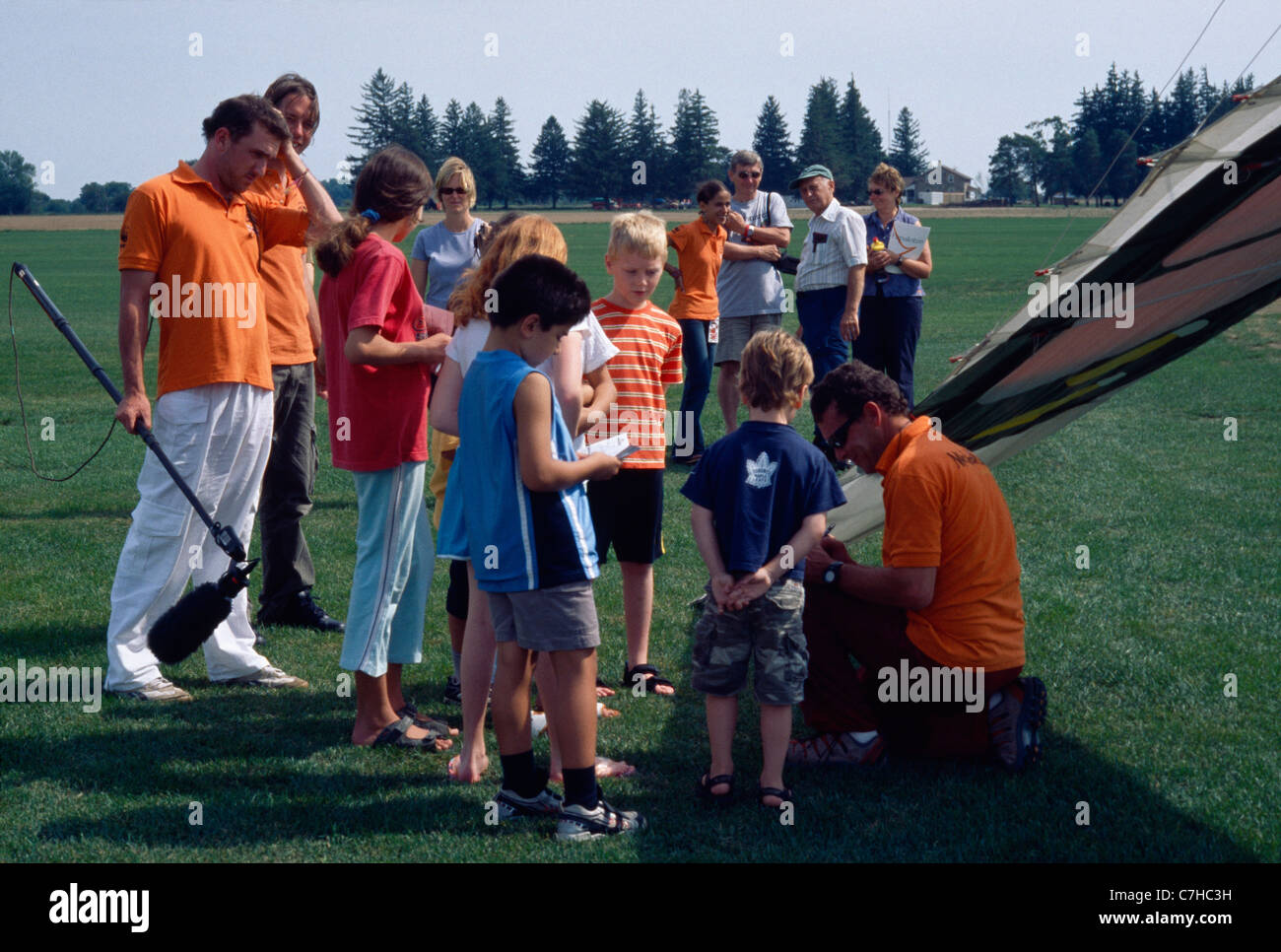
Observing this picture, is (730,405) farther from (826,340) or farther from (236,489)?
(236,489)

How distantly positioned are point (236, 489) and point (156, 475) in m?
0.34

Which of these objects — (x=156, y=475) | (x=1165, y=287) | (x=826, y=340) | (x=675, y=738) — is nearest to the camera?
(x=1165, y=287)

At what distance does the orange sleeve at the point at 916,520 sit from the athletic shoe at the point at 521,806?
1419 mm

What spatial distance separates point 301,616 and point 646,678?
1977 mm

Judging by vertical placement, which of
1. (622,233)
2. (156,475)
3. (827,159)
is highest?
(827,159)

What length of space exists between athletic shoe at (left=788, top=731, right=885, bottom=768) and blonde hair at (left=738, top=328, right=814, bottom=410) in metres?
1.26

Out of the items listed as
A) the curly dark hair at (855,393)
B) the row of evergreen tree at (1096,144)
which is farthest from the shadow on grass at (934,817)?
the row of evergreen tree at (1096,144)

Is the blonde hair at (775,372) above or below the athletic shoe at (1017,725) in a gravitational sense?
above

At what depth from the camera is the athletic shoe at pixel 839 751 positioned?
4.38 metres

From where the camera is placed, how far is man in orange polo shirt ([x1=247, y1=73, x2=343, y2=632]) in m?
5.91

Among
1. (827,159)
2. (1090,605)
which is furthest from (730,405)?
(827,159)

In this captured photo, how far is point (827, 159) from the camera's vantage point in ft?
393

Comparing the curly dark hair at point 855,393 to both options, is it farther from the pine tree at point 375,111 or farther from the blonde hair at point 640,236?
the pine tree at point 375,111

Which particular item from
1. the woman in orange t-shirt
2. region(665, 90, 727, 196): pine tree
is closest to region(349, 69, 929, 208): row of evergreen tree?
region(665, 90, 727, 196): pine tree
